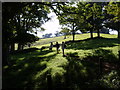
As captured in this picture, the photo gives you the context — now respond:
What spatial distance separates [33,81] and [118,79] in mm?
6880

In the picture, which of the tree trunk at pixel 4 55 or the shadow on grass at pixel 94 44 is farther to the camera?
the shadow on grass at pixel 94 44

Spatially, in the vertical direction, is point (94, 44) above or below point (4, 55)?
above

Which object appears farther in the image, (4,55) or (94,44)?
(94,44)

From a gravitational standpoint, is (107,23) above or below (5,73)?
above

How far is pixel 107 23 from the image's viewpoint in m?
47.2

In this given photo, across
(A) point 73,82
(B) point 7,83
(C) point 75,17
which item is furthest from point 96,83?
(C) point 75,17

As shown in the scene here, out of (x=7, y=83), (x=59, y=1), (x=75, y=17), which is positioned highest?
(x=59, y=1)

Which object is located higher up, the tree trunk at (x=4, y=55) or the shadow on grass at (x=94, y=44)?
the shadow on grass at (x=94, y=44)

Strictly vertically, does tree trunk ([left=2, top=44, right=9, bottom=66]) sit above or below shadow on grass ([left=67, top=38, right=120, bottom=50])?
below

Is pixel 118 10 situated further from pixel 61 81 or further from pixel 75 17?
pixel 61 81

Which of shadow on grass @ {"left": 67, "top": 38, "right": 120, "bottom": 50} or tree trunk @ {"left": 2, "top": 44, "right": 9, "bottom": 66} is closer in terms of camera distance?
tree trunk @ {"left": 2, "top": 44, "right": 9, "bottom": 66}

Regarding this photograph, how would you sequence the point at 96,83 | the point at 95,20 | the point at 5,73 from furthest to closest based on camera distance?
the point at 95,20, the point at 5,73, the point at 96,83

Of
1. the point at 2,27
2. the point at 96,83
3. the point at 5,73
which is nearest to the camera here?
the point at 96,83

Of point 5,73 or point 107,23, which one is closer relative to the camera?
point 5,73
